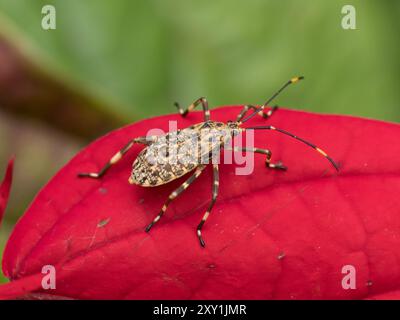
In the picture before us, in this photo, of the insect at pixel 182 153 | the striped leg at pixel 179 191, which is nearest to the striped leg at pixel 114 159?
the insect at pixel 182 153

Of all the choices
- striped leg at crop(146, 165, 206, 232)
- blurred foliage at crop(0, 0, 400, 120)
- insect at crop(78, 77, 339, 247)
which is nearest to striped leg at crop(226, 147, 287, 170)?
insect at crop(78, 77, 339, 247)

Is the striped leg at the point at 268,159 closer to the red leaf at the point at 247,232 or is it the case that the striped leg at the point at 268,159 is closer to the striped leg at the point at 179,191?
the red leaf at the point at 247,232

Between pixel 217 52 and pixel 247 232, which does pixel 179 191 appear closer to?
pixel 247 232

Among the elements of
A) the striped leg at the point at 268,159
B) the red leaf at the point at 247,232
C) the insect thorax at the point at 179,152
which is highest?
the insect thorax at the point at 179,152

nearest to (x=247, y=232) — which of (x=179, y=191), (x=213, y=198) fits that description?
(x=213, y=198)

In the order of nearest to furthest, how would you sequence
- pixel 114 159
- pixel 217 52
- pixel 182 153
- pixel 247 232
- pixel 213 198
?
pixel 247 232, pixel 213 198, pixel 114 159, pixel 182 153, pixel 217 52

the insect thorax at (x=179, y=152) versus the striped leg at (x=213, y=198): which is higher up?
the insect thorax at (x=179, y=152)

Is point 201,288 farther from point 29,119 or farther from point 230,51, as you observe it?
point 230,51
